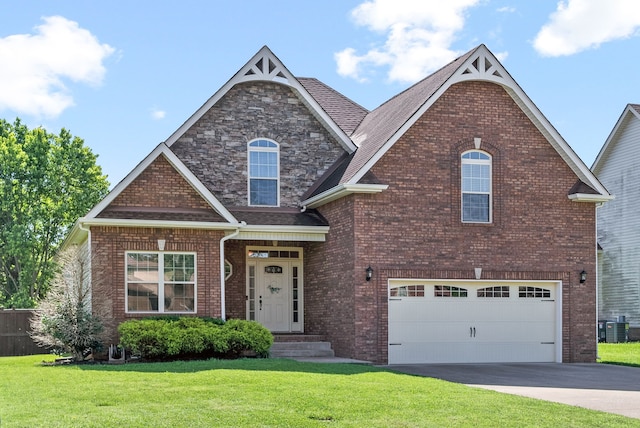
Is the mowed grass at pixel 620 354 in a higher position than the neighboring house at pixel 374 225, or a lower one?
lower

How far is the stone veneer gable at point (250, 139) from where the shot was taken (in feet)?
81.1

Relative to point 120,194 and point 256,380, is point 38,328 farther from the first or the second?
point 256,380

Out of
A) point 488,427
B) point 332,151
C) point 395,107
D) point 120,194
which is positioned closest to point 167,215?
point 120,194

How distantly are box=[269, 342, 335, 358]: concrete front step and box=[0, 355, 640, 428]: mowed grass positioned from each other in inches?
214

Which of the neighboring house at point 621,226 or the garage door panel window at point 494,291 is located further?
the neighboring house at point 621,226

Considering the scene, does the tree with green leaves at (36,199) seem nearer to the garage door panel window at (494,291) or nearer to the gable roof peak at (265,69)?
the gable roof peak at (265,69)

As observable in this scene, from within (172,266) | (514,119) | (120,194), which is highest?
(514,119)

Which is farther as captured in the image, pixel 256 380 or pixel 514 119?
pixel 514 119

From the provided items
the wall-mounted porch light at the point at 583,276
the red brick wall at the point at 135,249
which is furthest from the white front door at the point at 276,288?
the wall-mounted porch light at the point at 583,276

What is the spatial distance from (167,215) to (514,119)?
9.37 m

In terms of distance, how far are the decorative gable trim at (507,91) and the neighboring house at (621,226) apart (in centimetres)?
1089

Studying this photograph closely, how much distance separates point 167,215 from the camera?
2166cm

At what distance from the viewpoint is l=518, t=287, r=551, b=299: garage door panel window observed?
2336cm

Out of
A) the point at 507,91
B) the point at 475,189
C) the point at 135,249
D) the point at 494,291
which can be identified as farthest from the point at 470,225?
the point at 135,249
